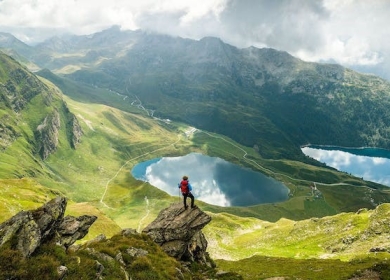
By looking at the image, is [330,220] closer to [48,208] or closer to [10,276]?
[48,208]

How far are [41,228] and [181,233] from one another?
61.7 ft

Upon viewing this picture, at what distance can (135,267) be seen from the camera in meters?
Answer: 34.0

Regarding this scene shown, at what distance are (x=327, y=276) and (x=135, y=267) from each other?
1164 inches

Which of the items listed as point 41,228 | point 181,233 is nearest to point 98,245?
point 41,228

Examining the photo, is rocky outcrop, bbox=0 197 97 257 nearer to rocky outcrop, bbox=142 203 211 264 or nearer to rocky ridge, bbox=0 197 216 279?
rocky ridge, bbox=0 197 216 279

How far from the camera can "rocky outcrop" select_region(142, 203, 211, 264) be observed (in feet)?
148

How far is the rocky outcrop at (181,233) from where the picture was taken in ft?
148

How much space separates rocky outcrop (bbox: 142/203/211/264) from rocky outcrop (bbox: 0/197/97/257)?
9.30 m

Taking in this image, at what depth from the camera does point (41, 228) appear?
1283 inches

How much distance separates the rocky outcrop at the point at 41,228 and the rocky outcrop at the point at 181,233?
930 cm

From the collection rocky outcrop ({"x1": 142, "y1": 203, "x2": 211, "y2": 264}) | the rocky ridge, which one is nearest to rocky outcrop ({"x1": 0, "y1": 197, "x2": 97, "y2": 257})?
the rocky ridge

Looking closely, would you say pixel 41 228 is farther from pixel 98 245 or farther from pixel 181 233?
pixel 181 233

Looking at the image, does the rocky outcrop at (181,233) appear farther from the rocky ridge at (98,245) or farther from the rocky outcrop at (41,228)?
the rocky outcrop at (41,228)

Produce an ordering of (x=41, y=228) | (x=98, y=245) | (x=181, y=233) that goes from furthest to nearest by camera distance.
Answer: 1. (x=181, y=233)
2. (x=98, y=245)
3. (x=41, y=228)
